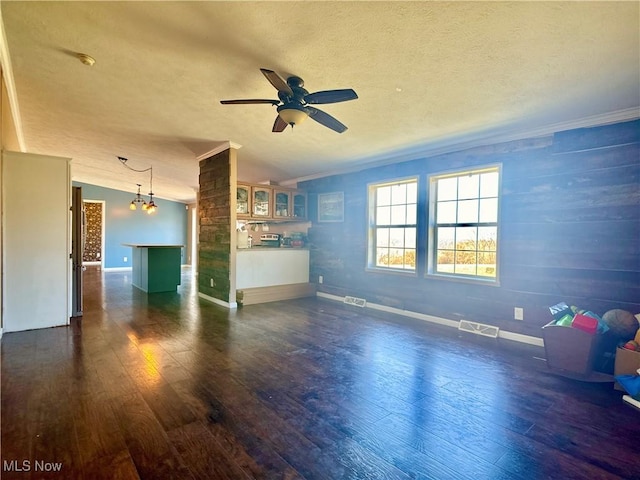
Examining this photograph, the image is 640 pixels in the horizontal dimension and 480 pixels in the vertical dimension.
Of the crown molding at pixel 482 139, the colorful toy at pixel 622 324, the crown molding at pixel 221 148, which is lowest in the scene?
the colorful toy at pixel 622 324

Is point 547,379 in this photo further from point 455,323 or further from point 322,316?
point 322,316

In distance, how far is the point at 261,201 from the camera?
230 inches

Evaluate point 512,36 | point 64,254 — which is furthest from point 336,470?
point 64,254

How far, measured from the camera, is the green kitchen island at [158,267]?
20.3 ft

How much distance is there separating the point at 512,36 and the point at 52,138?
6.89 m

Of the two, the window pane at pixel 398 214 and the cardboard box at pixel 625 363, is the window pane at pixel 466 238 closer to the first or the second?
the window pane at pixel 398 214

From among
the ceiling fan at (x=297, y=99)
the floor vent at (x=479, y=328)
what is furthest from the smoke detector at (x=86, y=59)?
the floor vent at (x=479, y=328)

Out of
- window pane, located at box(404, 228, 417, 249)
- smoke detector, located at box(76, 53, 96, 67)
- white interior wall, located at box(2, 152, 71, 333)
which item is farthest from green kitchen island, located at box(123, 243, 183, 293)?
window pane, located at box(404, 228, 417, 249)

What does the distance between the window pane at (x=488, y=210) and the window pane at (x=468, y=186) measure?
0.16 metres

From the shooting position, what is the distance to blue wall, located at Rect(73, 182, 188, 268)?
10070 mm

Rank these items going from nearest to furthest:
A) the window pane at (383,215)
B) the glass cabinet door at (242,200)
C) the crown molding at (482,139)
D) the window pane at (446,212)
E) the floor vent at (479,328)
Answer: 1. the crown molding at (482,139)
2. the floor vent at (479,328)
3. the window pane at (446,212)
4. the window pane at (383,215)
5. the glass cabinet door at (242,200)

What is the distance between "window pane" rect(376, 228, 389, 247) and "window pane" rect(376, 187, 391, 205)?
473 mm

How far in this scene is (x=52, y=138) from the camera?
5387mm

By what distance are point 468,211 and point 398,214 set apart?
1136mm
